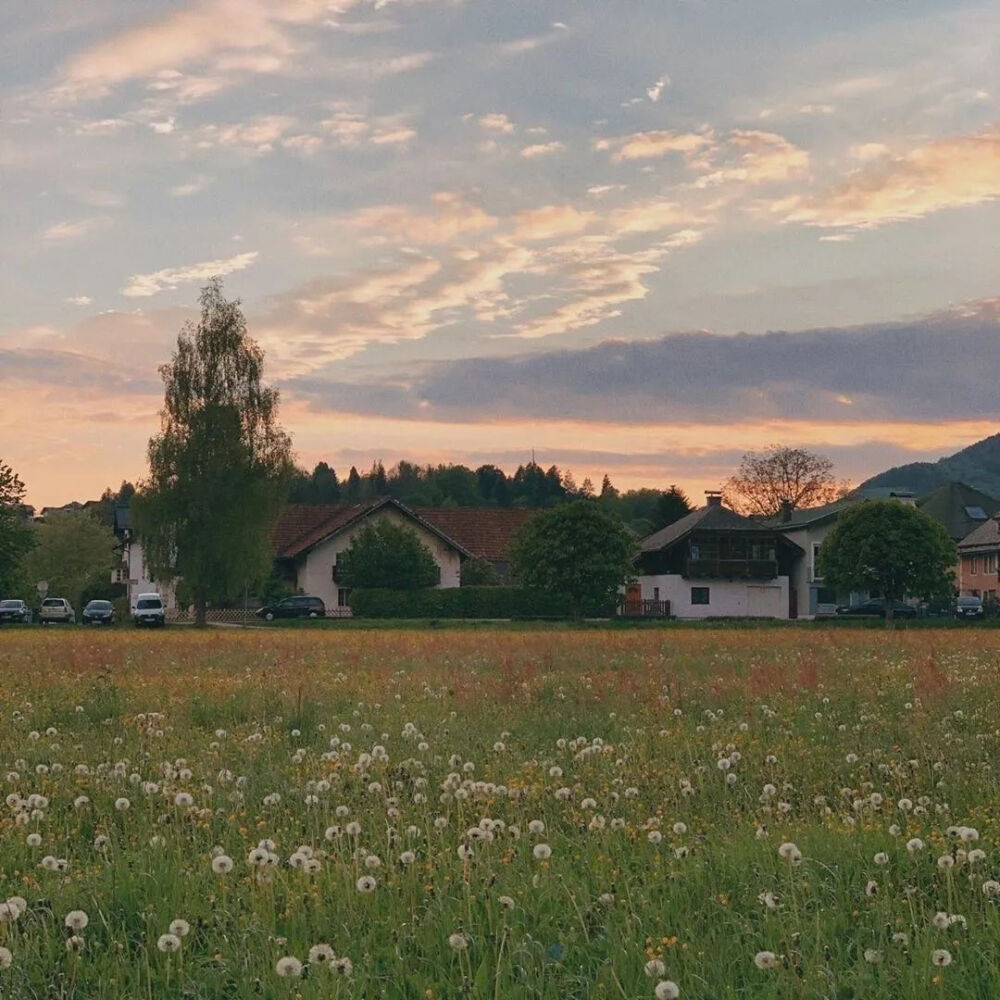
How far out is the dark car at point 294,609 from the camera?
289 ft

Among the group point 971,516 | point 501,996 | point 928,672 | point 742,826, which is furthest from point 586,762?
point 971,516

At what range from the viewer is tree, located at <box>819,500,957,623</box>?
78875mm

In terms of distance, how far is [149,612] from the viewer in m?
78.1

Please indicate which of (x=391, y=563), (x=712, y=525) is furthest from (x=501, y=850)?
(x=712, y=525)

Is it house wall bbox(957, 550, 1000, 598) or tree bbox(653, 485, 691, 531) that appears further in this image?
tree bbox(653, 485, 691, 531)

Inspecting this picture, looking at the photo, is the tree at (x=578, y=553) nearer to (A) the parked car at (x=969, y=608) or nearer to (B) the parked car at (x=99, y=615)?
(A) the parked car at (x=969, y=608)

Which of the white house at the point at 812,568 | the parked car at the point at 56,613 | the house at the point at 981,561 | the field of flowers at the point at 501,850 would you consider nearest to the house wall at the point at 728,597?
the white house at the point at 812,568

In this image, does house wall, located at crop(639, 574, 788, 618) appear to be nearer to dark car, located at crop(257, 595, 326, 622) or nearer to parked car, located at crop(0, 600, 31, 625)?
dark car, located at crop(257, 595, 326, 622)

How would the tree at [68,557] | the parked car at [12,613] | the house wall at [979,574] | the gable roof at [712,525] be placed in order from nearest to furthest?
the parked car at [12,613], the gable roof at [712,525], the tree at [68,557], the house wall at [979,574]

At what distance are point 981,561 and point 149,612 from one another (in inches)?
3239

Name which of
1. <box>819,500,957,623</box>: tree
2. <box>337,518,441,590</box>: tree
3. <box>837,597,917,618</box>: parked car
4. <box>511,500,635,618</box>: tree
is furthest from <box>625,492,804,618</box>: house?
<box>511,500,635,618</box>: tree

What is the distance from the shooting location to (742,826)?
8.50 meters

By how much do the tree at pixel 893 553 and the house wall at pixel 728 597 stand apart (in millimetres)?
20765

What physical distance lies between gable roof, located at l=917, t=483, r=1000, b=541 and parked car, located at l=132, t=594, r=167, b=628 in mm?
88860
